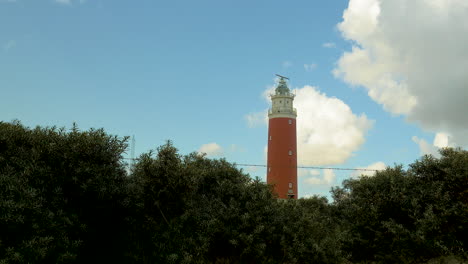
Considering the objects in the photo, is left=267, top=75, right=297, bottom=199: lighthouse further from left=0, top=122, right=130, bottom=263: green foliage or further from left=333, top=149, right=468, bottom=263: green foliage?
left=0, top=122, right=130, bottom=263: green foliage

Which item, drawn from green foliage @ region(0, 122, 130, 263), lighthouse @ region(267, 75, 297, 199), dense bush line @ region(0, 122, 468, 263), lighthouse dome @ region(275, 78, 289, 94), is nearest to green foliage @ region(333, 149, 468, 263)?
dense bush line @ region(0, 122, 468, 263)

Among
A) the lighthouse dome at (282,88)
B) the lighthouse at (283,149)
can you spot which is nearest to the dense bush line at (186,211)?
the lighthouse at (283,149)

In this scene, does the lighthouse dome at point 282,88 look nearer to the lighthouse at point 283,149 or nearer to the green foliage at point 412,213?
the lighthouse at point 283,149

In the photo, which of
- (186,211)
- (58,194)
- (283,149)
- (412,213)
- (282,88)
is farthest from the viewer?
(282,88)

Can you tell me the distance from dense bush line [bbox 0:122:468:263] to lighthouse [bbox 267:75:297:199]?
28930 millimetres

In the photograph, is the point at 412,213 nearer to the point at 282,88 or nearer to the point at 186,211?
the point at 186,211

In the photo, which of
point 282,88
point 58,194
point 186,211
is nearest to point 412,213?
point 186,211

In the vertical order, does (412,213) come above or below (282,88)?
below

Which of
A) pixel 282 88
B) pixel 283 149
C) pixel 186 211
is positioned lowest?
pixel 186 211

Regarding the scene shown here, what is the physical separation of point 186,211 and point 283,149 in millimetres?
35788

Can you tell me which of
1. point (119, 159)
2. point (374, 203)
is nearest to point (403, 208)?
point (374, 203)

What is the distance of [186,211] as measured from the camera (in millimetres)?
15969

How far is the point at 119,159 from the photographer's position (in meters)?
15.5

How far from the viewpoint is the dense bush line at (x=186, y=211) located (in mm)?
13141
